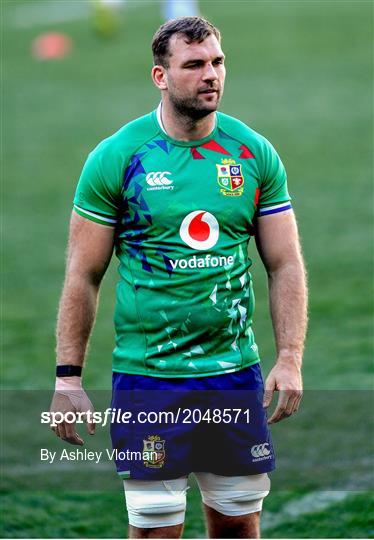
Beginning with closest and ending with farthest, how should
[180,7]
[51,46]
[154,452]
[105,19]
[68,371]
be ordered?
[154,452]
[68,371]
[180,7]
[51,46]
[105,19]

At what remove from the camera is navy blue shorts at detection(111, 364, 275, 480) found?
522 centimetres

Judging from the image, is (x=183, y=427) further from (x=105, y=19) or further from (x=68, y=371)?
(x=105, y=19)

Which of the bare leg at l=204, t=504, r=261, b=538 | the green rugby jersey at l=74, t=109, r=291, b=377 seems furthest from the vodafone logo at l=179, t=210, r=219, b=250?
the bare leg at l=204, t=504, r=261, b=538

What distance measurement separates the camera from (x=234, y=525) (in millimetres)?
5438

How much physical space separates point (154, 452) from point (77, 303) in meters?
0.68

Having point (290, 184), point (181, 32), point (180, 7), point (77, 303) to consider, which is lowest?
point (77, 303)

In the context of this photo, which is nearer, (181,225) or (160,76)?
(181,225)

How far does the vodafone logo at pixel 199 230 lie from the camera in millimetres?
5152

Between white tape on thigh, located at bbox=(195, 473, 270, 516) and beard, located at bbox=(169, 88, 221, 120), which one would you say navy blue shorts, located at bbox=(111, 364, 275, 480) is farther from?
beard, located at bbox=(169, 88, 221, 120)

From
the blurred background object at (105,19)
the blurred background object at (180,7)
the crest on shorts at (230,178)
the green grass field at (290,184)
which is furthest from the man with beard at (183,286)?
the blurred background object at (105,19)

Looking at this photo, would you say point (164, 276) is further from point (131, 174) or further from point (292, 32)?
point (292, 32)

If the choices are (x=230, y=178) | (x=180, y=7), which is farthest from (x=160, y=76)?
(x=180, y=7)

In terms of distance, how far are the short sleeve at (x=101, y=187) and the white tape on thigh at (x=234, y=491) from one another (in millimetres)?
1132

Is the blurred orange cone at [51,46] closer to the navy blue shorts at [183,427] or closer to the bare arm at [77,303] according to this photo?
the bare arm at [77,303]
